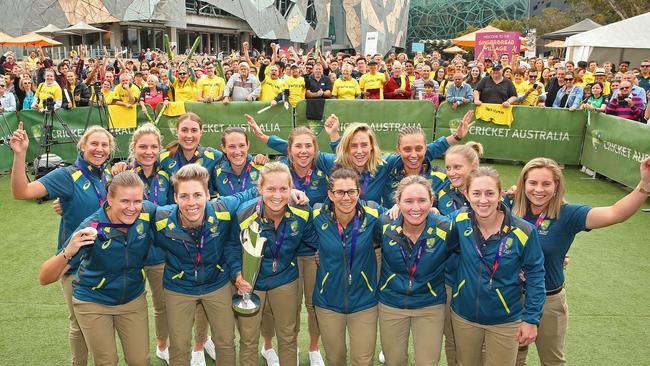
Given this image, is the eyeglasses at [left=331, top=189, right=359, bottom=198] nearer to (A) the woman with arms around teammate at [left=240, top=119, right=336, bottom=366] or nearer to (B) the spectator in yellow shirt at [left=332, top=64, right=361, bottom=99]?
(A) the woman with arms around teammate at [left=240, top=119, right=336, bottom=366]

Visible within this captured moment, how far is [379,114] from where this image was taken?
12453 mm

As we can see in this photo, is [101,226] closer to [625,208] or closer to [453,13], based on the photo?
[625,208]

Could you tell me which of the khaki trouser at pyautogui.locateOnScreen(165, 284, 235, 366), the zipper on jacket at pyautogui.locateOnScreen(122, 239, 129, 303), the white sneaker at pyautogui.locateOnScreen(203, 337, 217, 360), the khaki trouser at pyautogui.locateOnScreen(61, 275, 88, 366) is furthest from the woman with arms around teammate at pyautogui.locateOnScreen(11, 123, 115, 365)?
the white sneaker at pyautogui.locateOnScreen(203, 337, 217, 360)

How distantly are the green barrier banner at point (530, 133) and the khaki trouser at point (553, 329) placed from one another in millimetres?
8662

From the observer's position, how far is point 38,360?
4766 millimetres

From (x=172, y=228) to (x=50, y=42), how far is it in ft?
78.4

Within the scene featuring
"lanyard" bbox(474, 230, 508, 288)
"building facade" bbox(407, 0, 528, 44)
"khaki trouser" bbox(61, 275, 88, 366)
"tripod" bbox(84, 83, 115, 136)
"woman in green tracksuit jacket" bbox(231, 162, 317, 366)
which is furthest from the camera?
"building facade" bbox(407, 0, 528, 44)

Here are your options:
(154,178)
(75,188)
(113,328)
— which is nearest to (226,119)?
(154,178)

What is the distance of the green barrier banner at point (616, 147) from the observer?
9633mm

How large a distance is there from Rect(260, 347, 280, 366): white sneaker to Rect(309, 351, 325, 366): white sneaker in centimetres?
30

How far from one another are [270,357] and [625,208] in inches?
126

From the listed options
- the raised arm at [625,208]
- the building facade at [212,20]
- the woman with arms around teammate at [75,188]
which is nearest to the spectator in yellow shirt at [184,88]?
the woman with arms around teammate at [75,188]

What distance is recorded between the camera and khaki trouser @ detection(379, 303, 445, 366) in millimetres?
3824

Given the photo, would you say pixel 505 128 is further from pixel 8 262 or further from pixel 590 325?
pixel 8 262
